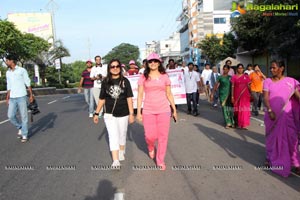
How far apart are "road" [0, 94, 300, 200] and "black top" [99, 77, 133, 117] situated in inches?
35.8

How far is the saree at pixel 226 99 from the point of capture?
8406 millimetres

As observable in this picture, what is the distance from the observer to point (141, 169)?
200 inches

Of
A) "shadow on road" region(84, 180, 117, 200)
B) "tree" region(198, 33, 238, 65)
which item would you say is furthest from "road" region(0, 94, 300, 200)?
"tree" region(198, 33, 238, 65)

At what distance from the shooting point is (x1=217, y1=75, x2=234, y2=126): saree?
8.41m

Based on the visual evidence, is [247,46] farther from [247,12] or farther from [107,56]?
[107,56]

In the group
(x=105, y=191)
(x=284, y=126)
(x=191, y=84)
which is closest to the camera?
(x=105, y=191)

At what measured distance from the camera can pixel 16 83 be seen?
288 inches

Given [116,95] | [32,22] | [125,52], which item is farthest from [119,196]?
[125,52]

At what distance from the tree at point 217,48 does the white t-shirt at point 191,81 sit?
25299mm

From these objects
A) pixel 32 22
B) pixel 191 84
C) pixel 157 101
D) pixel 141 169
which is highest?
pixel 32 22

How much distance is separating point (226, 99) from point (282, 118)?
3819 mm

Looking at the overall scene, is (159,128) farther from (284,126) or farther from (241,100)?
(241,100)

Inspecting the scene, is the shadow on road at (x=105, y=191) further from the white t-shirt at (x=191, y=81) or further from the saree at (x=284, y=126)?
the white t-shirt at (x=191, y=81)

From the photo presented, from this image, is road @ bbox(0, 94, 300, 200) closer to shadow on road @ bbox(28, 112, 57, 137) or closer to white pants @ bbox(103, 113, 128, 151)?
white pants @ bbox(103, 113, 128, 151)
